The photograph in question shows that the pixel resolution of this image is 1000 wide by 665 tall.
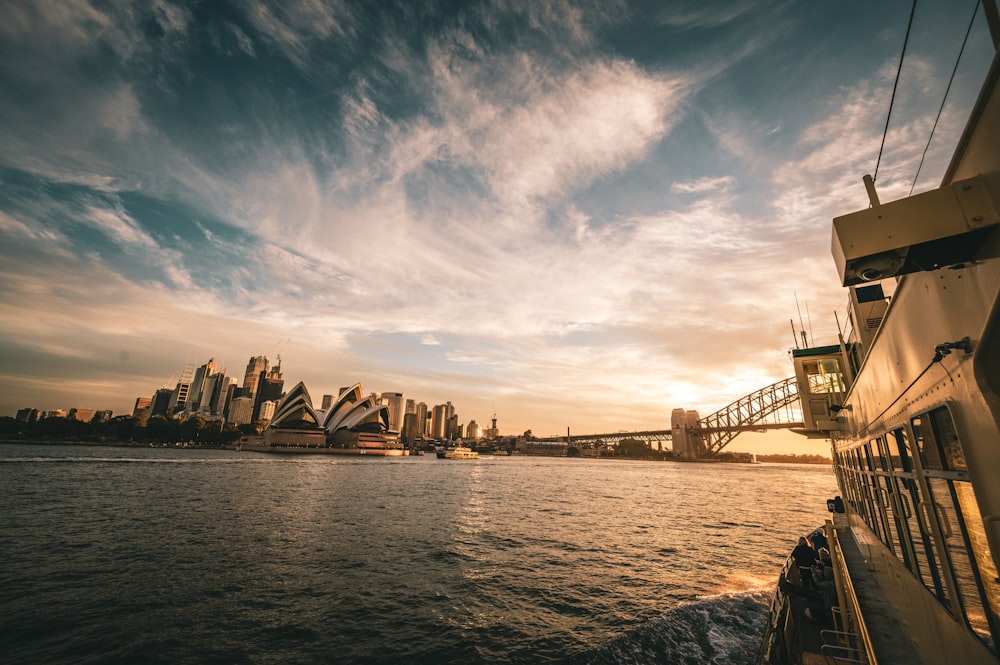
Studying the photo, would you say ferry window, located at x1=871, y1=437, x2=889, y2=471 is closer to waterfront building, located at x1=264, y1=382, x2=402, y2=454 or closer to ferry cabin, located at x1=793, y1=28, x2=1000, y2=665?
ferry cabin, located at x1=793, y1=28, x2=1000, y2=665

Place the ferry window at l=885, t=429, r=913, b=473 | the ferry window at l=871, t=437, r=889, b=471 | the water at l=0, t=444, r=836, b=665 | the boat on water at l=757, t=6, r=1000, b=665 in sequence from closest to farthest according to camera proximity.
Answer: the boat on water at l=757, t=6, r=1000, b=665 < the ferry window at l=885, t=429, r=913, b=473 < the ferry window at l=871, t=437, r=889, b=471 < the water at l=0, t=444, r=836, b=665

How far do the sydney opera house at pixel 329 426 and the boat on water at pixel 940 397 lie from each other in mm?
153339

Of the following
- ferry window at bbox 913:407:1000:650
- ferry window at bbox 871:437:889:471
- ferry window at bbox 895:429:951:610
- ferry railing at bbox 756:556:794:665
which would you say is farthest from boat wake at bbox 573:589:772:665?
ferry window at bbox 913:407:1000:650

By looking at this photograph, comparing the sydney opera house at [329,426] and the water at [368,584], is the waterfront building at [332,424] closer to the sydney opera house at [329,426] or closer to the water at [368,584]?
the sydney opera house at [329,426]

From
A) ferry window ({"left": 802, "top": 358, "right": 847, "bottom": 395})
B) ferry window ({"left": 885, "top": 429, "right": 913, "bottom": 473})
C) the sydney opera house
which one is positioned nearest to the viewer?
ferry window ({"left": 885, "top": 429, "right": 913, "bottom": 473})

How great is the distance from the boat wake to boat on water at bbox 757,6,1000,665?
5.31 metres

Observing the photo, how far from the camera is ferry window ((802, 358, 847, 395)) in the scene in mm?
19194

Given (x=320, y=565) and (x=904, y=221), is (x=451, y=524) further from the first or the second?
(x=904, y=221)

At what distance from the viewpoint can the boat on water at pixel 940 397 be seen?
2.73 meters

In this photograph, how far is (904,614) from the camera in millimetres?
6016

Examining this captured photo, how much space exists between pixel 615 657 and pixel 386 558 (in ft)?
37.9

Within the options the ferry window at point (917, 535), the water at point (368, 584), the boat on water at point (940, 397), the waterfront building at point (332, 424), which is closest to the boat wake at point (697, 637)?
the water at point (368, 584)

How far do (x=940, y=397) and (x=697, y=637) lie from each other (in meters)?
11.9

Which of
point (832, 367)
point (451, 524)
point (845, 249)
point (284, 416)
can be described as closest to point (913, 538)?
point (845, 249)
